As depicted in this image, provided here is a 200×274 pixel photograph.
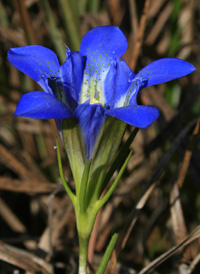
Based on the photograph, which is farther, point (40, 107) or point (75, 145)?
point (75, 145)

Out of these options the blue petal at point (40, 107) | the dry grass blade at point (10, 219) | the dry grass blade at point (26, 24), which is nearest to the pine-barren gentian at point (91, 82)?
the blue petal at point (40, 107)

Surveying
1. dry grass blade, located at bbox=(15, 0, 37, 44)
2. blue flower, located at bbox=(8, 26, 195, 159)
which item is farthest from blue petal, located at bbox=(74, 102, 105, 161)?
dry grass blade, located at bbox=(15, 0, 37, 44)

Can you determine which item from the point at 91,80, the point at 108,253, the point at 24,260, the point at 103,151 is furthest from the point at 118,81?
the point at 24,260

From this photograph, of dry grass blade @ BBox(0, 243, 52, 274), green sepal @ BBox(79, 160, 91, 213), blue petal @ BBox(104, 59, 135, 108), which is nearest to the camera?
green sepal @ BBox(79, 160, 91, 213)

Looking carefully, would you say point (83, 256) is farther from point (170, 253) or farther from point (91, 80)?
point (91, 80)

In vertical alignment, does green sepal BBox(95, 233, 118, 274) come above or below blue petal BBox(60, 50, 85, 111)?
below

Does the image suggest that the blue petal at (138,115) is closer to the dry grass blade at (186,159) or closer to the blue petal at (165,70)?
the blue petal at (165,70)

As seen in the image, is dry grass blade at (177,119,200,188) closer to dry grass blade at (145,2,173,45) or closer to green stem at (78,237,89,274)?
green stem at (78,237,89,274)
